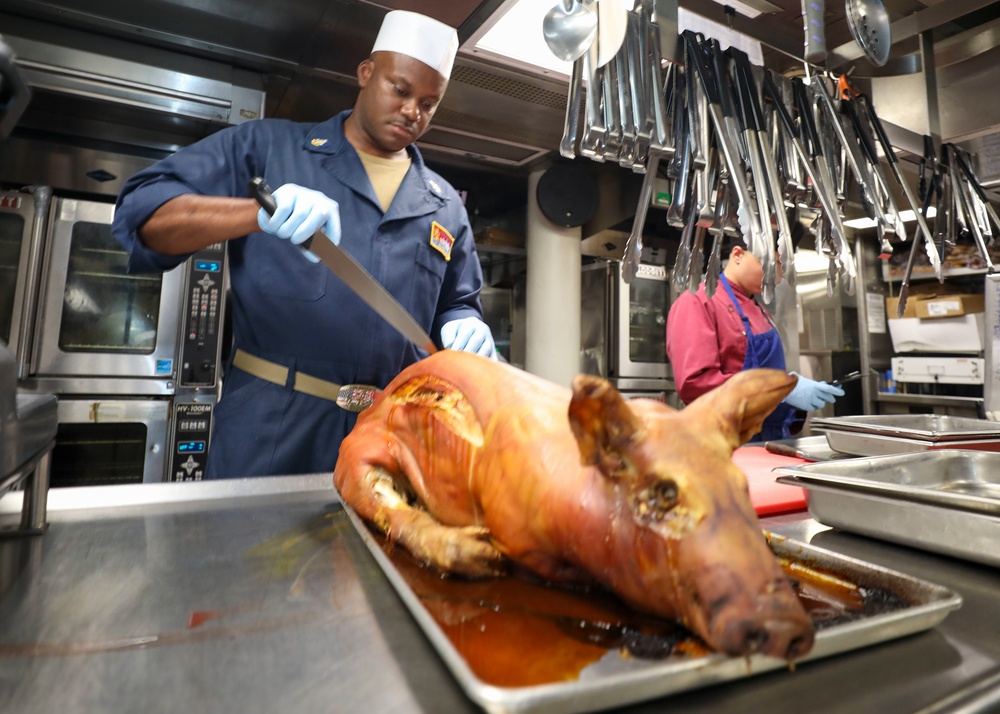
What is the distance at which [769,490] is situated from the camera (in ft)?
3.97

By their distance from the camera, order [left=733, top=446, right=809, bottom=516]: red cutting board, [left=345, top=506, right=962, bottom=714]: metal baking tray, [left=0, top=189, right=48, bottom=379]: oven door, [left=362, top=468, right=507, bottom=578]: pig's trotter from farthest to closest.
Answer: [left=0, top=189, right=48, bottom=379]: oven door
[left=733, top=446, right=809, bottom=516]: red cutting board
[left=362, top=468, right=507, bottom=578]: pig's trotter
[left=345, top=506, right=962, bottom=714]: metal baking tray

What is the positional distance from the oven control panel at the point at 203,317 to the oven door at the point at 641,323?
2.59 m

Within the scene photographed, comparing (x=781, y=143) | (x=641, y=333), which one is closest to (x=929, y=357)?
(x=641, y=333)

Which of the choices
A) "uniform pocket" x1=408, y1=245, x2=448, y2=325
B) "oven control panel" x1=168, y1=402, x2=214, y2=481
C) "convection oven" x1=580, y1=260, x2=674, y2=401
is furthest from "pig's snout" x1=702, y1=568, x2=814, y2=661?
"convection oven" x1=580, y1=260, x2=674, y2=401

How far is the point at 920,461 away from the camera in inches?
43.8

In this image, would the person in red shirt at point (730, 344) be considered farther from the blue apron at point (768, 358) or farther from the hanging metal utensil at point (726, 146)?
the hanging metal utensil at point (726, 146)

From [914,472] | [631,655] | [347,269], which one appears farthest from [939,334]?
[631,655]

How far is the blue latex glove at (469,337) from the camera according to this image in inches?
62.1

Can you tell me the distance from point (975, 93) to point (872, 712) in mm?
3153

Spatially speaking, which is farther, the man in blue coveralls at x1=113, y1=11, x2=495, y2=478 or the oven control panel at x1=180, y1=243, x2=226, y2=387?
the oven control panel at x1=180, y1=243, x2=226, y2=387

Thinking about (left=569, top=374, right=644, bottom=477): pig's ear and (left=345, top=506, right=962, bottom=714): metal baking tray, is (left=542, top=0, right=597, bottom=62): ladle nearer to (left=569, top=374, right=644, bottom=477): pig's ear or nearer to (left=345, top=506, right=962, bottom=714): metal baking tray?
(left=569, top=374, right=644, bottom=477): pig's ear

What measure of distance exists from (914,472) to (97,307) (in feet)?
11.1

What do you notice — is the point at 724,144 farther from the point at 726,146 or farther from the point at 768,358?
the point at 768,358

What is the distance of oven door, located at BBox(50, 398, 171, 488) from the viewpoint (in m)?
2.69
